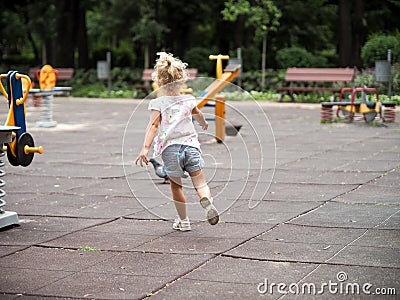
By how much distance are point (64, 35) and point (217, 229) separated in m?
29.4

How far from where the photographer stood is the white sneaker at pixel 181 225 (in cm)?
701

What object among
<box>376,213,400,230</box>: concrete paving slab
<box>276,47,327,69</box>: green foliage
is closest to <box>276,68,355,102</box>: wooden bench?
<box>276,47,327,69</box>: green foliage

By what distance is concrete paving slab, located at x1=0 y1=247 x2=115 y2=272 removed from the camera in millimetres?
5762

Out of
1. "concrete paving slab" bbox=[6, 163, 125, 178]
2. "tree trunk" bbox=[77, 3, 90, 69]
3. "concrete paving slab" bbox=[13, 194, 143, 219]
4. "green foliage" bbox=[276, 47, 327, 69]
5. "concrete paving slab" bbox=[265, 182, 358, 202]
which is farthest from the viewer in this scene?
"tree trunk" bbox=[77, 3, 90, 69]

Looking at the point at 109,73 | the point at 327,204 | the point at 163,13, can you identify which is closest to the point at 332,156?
the point at 327,204

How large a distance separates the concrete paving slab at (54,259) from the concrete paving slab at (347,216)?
2.04m

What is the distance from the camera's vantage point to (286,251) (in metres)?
6.11

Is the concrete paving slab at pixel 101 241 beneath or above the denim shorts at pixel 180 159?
beneath

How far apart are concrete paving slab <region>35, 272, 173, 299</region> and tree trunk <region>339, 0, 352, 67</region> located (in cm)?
2637

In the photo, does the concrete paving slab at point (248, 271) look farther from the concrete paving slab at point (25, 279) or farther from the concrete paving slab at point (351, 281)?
the concrete paving slab at point (25, 279)

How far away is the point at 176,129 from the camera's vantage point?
6.89 m

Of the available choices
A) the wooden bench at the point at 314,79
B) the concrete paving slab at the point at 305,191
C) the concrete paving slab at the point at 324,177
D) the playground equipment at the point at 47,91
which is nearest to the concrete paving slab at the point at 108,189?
the concrete paving slab at the point at 305,191

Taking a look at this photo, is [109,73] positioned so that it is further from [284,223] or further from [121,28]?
[284,223]

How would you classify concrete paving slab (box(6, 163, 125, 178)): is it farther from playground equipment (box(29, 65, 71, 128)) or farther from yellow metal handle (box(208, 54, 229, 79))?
playground equipment (box(29, 65, 71, 128))
